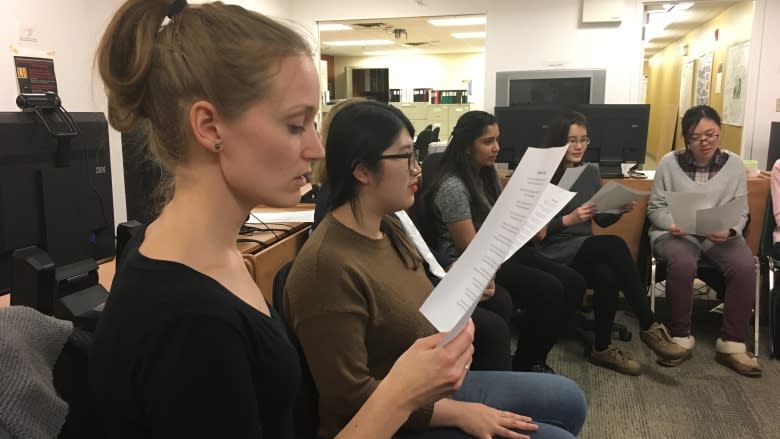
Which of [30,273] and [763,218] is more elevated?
[30,273]

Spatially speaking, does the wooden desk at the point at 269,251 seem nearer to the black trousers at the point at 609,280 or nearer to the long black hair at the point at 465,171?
the long black hair at the point at 465,171

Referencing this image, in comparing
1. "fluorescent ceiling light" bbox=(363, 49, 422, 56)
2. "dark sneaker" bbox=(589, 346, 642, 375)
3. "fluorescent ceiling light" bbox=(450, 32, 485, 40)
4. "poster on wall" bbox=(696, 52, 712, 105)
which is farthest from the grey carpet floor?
"fluorescent ceiling light" bbox=(363, 49, 422, 56)

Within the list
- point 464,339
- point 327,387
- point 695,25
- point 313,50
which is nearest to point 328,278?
point 327,387

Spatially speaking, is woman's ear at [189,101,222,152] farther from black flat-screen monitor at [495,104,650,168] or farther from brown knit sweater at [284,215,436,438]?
black flat-screen monitor at [495,104,650,168]

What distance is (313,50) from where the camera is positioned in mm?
816

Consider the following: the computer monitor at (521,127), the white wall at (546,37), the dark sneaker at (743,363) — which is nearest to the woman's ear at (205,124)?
the dark sneaker at (743,363)

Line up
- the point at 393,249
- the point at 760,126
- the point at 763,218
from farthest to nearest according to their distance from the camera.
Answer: the point at 760,126 < the point at 763,218 < the point at 393,249

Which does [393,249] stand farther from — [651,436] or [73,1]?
[73,1]

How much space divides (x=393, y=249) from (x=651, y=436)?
1464 mm

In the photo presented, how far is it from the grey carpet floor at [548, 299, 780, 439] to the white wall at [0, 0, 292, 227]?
7.53ft

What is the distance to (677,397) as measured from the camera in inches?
97.5

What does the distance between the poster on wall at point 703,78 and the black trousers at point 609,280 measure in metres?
5.53

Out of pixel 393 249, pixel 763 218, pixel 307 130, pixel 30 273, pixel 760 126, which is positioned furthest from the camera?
pixel 760 126

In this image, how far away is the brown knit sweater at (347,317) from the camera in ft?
3.67
